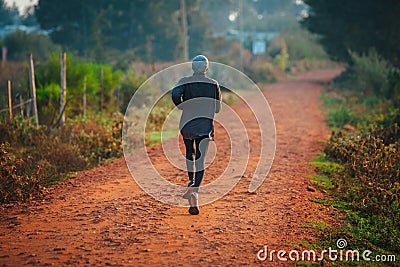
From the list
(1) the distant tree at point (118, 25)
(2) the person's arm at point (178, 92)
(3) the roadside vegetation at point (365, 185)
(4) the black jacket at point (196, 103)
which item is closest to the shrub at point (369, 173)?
(3) the roadside vegetation at point (365, 185)

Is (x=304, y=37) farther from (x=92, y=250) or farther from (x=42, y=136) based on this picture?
(x=92, y=250)

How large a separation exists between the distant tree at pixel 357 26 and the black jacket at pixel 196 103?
1964cm

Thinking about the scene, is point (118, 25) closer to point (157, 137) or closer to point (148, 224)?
point (157, 137)

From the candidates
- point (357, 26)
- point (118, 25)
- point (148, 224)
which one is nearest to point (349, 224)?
point (148, 224)

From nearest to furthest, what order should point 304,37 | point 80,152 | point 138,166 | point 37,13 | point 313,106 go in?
1. point 138,166
2. point 80,152
3. point 313,106
4. point 37,13
5. point 304,37

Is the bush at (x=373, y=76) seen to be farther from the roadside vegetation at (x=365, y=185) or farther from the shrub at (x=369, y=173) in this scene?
the shrub at (x=369, y=173)

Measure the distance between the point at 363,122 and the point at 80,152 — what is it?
27.8ft

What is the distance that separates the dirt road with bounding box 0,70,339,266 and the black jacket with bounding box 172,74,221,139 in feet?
3.43

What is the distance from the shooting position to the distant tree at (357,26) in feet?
79.3

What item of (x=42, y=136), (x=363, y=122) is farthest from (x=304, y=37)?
(x=42, y=136)

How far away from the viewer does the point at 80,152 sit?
32.8ft

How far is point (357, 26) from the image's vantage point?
26500 mm

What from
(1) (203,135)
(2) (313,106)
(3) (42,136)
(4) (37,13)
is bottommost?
(2) (313,106)

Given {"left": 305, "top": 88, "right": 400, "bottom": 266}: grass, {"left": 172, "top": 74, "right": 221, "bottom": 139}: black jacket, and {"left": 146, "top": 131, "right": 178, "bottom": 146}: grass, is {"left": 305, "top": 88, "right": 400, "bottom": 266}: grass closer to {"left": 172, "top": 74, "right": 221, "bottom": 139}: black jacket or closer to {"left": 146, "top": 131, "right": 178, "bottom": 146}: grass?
{"left": 172, "top": 74, "right": 221, "bottom": 139}: black jacket
